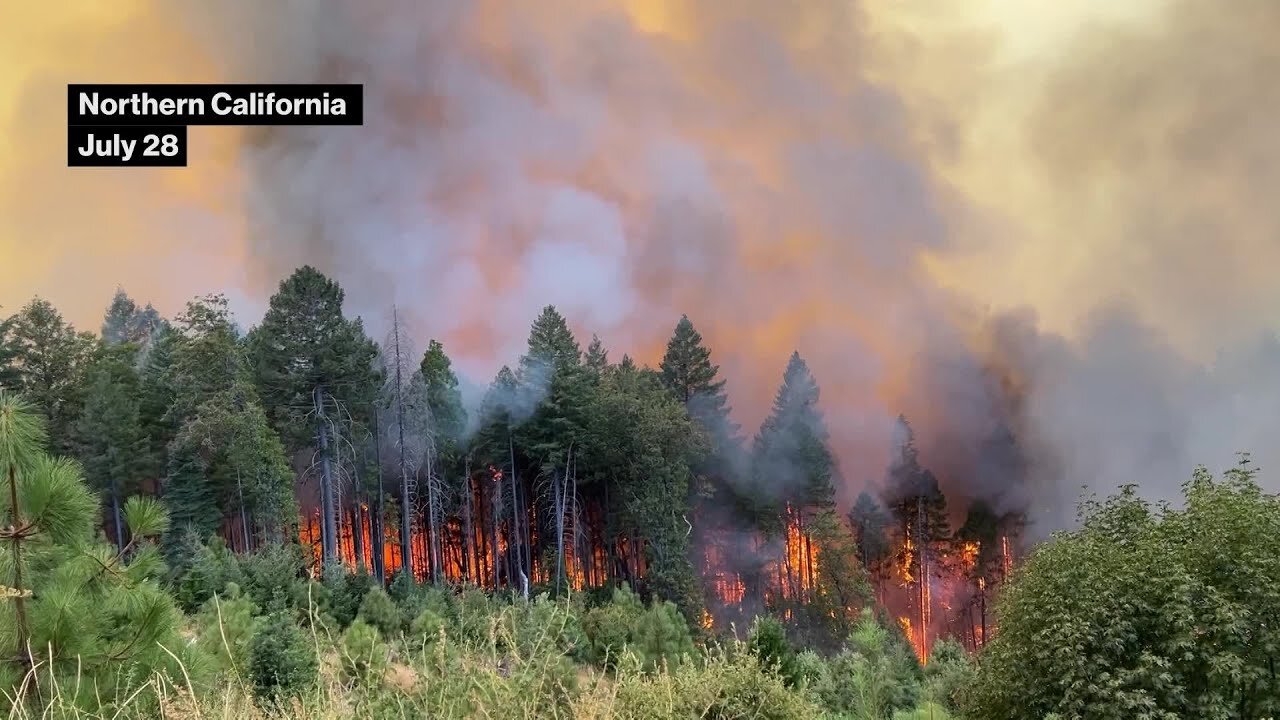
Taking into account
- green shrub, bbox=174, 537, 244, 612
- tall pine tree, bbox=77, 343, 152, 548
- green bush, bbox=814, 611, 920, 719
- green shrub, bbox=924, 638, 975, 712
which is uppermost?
tall pine tree, bbox=77, 343, 152, 548

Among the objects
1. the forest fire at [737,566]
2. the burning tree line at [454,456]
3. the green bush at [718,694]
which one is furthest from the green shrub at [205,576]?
the green bush at [718,694]

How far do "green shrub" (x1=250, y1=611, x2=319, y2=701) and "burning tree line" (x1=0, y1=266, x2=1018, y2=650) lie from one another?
19.9m

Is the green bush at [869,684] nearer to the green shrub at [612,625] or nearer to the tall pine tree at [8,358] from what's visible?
the green shrub at [612,625]

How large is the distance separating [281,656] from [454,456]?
2982 centimetres

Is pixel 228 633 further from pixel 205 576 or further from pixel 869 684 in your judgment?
pixel 205 576

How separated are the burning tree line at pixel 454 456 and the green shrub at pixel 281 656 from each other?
783 inches

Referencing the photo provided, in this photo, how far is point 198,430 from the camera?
95.7 feet

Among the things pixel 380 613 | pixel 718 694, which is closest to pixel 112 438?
pixel 380 613

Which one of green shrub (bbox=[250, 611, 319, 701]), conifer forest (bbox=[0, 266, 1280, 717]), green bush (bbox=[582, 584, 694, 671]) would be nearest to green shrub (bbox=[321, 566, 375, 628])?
conifer forest (bbox=[0, 266, 1280, 717])

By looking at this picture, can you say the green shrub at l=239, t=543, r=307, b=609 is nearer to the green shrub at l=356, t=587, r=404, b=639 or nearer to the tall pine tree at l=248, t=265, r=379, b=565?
the green shrub at l=356, t=587, r=404, b=639

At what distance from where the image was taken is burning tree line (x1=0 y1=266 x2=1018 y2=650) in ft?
97.5

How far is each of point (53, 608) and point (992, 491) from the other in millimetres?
62639

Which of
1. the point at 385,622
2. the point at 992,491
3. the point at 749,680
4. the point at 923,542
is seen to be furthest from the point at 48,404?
the point at 992,491

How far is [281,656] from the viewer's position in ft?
35.6
